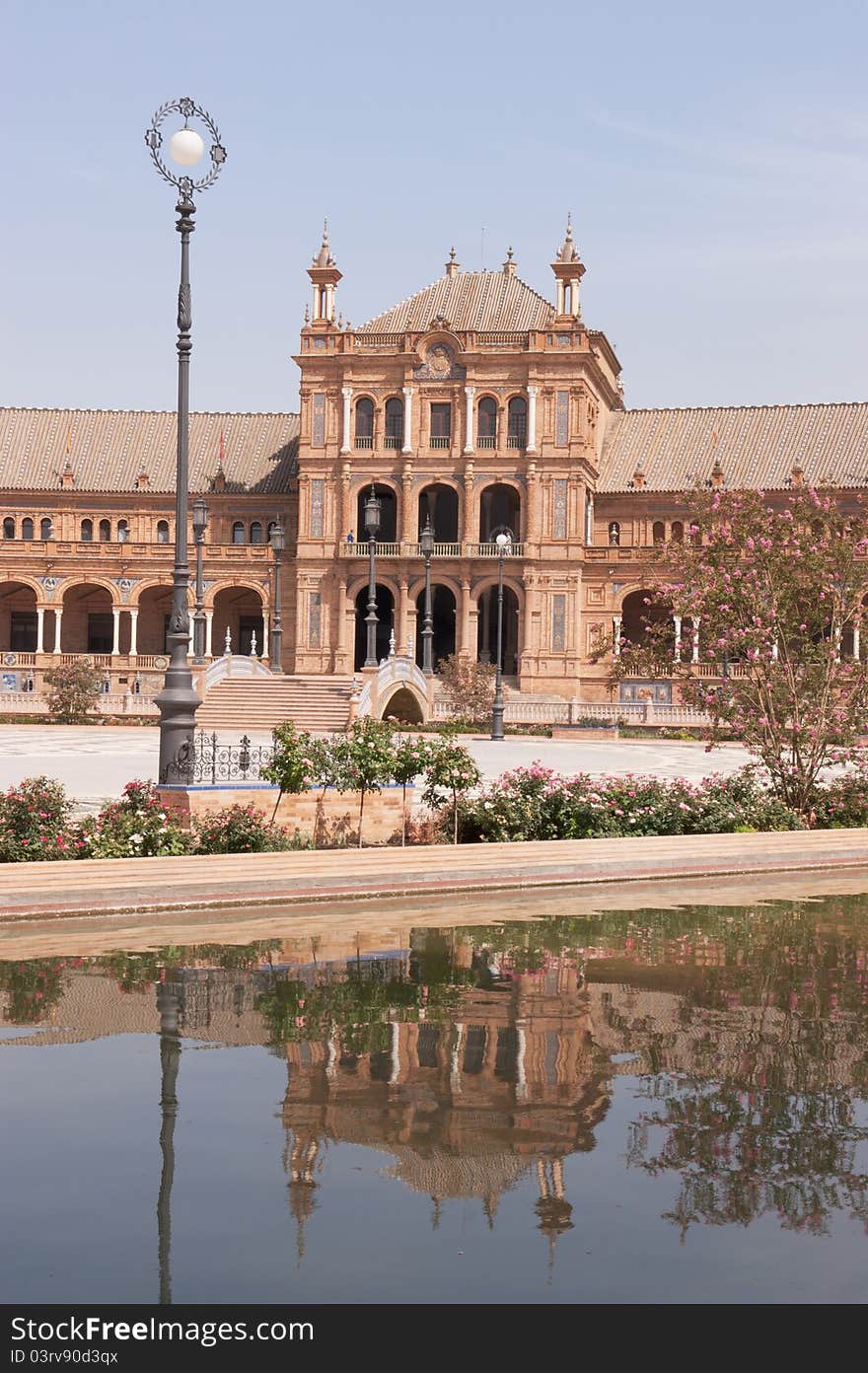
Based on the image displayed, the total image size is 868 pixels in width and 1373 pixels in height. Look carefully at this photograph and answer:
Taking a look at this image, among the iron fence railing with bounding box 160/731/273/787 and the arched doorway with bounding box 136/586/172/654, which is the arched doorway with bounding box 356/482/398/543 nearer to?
the arched doorway with bounding box 136/586/172/654

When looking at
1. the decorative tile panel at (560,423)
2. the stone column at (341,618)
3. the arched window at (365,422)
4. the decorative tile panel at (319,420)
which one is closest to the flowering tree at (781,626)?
the decorative tile panel at (560,423)

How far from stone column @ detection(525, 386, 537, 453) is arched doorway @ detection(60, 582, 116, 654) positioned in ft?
71.1

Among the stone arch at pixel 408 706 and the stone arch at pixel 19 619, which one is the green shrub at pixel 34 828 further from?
the stone arch at pixel 19 619

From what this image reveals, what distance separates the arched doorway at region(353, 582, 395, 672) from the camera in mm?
67000

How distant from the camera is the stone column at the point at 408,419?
6631 cm

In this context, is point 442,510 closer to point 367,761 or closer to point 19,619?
point 19,619

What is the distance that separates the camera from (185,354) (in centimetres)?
1866

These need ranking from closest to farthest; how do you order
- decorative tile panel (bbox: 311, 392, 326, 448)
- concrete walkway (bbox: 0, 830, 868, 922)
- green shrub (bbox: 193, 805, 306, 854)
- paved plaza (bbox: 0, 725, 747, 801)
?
concrete walkway (bbox: 0, 830, 868, 922), green shrub (bbox: 193, 805, 306, 854), paved plaza (bbox: 0, 725, 747, 801), decorative tile panel (bbox: 311, 392, 326, 448)

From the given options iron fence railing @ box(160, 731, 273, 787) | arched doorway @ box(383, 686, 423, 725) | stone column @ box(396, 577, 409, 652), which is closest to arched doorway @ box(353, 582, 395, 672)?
stone column @ box(396, 577, 409, 652)

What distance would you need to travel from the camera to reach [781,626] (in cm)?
2269

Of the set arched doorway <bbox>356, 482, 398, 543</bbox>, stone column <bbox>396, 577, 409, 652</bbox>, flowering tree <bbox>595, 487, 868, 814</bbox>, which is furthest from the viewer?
arched doorway <bbox>356, 482, 398, 543</bbox>
